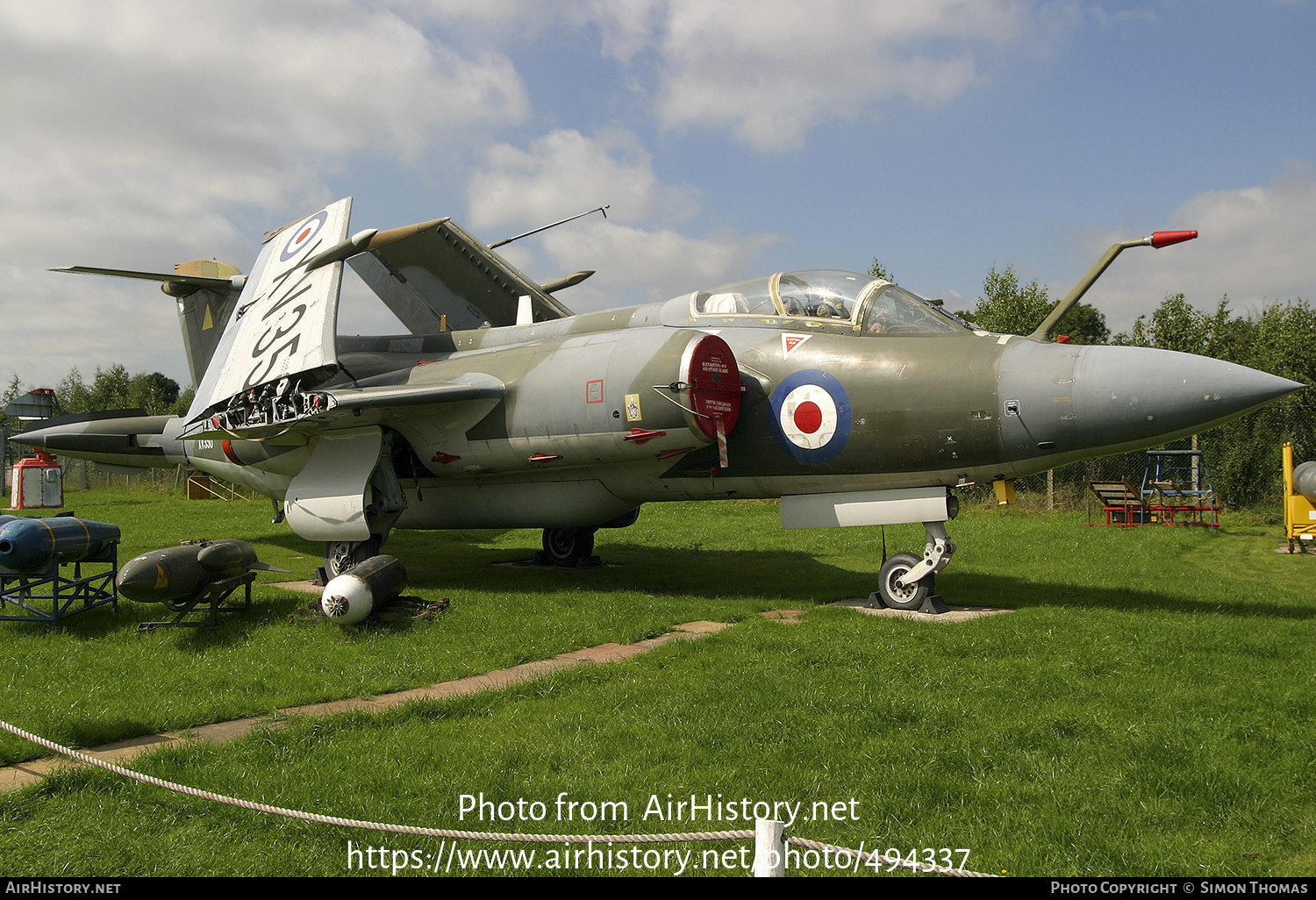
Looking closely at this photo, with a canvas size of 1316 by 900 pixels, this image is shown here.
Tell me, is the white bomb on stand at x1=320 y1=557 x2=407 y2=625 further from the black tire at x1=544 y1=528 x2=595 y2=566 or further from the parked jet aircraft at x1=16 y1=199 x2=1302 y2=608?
the black tire at x1=544 y1=528 x2=595 y2=566

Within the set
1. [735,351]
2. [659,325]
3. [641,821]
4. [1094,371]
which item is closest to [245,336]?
[659,325]

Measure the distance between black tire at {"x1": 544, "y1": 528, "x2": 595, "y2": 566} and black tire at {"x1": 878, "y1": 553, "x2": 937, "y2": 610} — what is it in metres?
5.42

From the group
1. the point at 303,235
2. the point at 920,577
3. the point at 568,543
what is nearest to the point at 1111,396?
the point at 920,577

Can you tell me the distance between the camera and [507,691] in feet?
19.8

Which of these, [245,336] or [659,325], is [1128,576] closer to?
[659,325]

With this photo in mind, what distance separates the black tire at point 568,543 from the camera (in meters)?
13.3

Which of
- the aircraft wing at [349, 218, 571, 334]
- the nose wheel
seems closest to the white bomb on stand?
the nose wheel

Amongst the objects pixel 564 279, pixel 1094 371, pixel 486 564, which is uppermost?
pixel 564 279

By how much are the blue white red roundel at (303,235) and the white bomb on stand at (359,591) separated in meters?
4.91

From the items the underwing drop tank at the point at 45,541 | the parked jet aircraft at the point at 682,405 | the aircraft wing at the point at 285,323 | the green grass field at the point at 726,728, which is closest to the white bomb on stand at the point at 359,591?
the green grass field at the point at 726,728

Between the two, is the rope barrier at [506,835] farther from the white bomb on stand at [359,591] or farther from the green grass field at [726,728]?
the white bomb on stand at [359,591]

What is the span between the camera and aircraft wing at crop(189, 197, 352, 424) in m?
9.58

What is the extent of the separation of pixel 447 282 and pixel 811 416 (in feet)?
27.7

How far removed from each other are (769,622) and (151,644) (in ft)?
18.9
